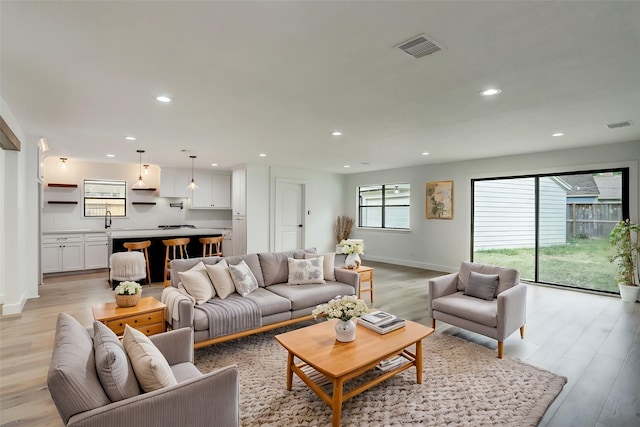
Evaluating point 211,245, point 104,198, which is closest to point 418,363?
point 211,245

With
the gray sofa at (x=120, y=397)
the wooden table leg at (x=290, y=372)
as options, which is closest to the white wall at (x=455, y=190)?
the wooden table leg at (x=290, y=372)

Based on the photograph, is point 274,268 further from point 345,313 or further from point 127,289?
point 345,313

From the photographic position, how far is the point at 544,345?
3309 mm

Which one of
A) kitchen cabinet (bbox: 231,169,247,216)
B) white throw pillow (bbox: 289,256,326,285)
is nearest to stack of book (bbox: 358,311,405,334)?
white throw pillow (bbox: 289,256,326,285)

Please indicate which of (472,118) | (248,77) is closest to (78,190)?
(248,77)

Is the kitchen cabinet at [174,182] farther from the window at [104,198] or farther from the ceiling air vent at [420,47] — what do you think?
the ceiling air vent at [420,47]

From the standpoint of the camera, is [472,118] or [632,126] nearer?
[472,118]

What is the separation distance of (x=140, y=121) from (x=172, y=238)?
2.80m

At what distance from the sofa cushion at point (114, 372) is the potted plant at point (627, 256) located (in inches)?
253

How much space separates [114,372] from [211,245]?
531 centimetres

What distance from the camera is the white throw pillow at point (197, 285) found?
3.20 metres

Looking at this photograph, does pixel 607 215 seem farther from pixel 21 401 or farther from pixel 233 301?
pixel 21 401

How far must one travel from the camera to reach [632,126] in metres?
4.11

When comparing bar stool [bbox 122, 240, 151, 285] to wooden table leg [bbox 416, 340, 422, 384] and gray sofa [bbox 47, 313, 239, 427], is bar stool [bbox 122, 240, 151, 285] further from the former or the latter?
wooden table leg [bbox 416, 340, 422, 384]
